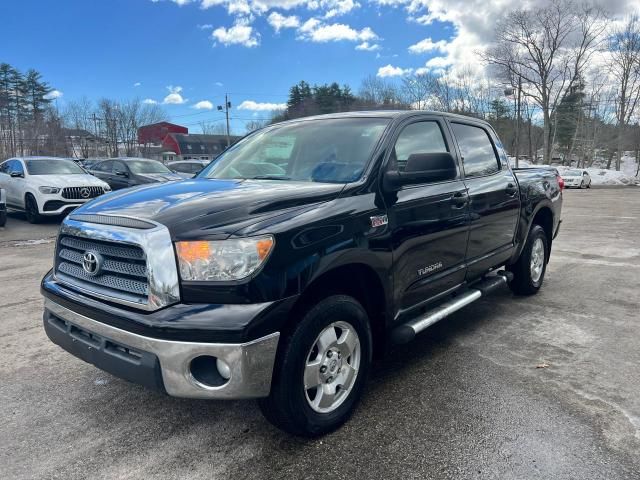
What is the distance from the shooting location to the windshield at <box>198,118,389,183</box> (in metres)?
3.14

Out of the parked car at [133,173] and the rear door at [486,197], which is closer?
the rear door at [486,197]

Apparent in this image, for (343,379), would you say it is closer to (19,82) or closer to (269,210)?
(269,210)

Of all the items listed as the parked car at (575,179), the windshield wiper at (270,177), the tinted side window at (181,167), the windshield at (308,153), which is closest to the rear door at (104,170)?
the tinted side window at (181,167)

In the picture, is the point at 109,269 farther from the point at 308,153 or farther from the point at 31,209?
the point at 31,209

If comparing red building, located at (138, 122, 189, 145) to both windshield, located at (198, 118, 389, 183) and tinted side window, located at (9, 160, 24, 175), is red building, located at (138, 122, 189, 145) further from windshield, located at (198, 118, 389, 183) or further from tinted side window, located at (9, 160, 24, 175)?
windshield, located at (198, 118, 389, 183)

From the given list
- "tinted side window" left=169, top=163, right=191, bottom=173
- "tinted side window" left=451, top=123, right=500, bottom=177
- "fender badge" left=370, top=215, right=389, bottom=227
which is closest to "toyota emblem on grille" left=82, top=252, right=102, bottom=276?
"fender badge" left=370, top=215, right=389, bottom=227

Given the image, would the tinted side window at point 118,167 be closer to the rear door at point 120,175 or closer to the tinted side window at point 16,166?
the rear door at point 120,175

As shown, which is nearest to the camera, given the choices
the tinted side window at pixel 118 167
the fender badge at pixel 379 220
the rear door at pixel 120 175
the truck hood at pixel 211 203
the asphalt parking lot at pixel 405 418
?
the truck hood at pixel 211 203

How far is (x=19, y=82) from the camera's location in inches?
2367

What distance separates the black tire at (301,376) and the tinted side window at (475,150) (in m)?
2.03

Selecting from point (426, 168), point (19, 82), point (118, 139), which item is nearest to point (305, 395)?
point (426, 168)

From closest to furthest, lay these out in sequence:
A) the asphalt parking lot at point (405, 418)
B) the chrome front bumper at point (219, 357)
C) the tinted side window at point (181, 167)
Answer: the chrome front bumper at point (219, 357)
the asphalt parking lot at point (405, 418)
the tinted side window at point (181, 167)

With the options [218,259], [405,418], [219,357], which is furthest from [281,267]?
[405,418]

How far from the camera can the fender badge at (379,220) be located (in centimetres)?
283
